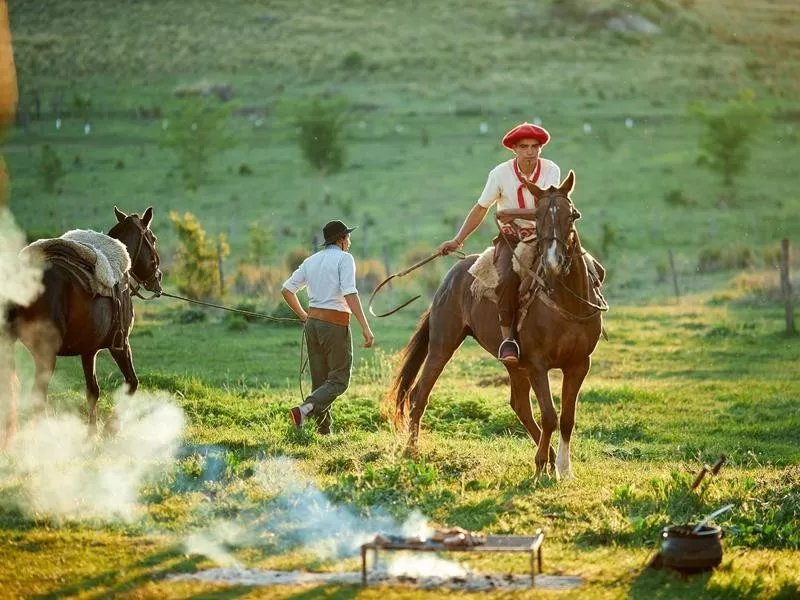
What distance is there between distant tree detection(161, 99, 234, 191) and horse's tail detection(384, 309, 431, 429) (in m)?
48.6

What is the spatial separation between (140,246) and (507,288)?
16.8 feet

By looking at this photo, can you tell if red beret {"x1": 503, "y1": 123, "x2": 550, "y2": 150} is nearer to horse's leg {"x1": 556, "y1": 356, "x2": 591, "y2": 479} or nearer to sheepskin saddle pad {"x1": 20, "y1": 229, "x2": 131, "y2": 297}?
horse's leg {"x1": 556, "y1": 356, "x2": 591, "y2": 479}

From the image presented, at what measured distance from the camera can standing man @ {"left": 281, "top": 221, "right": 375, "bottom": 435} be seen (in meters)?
12.7

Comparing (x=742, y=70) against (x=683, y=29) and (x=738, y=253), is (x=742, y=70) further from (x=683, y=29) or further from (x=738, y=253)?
(x=738, y=253)

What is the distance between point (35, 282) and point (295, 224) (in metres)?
39.6

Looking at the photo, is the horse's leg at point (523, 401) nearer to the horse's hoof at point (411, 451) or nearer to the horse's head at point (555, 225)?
the horse's hoof at point (411, 451)

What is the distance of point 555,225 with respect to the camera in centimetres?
1021

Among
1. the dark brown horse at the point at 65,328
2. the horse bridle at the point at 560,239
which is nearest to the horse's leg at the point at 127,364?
the dark brown horse at the point at 65,328

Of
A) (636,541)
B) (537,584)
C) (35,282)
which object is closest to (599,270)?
(636,541)

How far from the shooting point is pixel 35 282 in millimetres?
11945

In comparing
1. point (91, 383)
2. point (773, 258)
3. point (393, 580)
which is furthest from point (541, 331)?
point (773, 258)

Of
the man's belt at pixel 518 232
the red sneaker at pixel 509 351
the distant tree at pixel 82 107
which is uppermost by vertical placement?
the distant tree at pixel 82 107

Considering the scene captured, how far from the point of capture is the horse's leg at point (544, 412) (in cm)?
1098

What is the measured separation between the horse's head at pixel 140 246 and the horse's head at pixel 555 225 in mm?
5526
